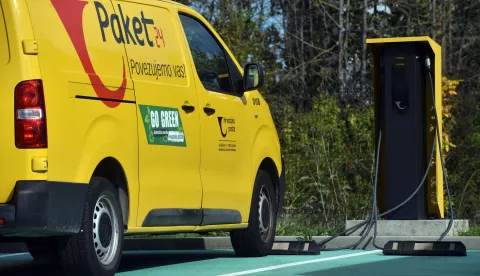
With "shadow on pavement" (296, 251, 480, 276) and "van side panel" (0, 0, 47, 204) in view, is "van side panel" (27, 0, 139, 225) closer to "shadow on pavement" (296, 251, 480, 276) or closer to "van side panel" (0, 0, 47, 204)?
"van side panel" (0, 0, 47, 204)

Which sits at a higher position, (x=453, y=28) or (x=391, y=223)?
(x=453, y=28)

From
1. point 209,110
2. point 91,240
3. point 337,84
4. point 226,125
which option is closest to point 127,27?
point 209,110

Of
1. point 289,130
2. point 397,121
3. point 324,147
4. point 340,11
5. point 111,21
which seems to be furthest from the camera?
point 340,11

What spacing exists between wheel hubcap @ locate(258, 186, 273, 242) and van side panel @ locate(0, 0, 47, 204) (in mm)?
3949

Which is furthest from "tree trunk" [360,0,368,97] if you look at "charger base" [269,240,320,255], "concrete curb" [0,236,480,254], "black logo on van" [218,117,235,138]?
"black logo on van" [218,117,235,138]

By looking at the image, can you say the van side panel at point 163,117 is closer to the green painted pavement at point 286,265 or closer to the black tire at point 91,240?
the black tire at point 91,240

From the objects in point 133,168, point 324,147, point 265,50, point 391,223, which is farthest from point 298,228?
point 265,50

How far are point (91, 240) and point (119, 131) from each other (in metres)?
0.82

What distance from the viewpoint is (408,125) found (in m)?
14.1

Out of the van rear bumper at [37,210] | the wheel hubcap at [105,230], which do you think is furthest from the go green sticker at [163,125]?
the van rear bumper at [37,210]

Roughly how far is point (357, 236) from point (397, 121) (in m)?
1.58

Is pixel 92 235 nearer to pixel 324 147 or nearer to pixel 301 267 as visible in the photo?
pixel 301 267

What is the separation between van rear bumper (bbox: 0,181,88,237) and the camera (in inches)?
317

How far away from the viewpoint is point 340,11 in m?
23.4
